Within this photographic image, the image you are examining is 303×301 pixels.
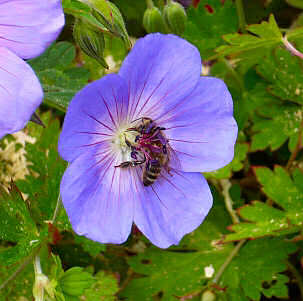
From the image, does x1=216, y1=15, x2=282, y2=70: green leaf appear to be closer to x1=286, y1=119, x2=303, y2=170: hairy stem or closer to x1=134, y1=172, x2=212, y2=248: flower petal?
x1=286, y1=119, x2=303, y2=170: hairy stem

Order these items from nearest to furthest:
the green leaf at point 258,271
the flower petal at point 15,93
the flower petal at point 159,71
A: the flower petal at point 15,93 < the flower petal at point 159,71 < the green leaf at point 258,271

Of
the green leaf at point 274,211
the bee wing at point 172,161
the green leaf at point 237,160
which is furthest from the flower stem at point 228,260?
the bee wing at point 172,161

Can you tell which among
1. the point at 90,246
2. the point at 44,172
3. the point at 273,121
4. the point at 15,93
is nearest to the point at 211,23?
the point at 273,121

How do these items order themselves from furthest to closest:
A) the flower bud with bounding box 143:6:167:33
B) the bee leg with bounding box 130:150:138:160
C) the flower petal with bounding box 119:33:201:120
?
the flower bud with bounding box 143:6:167:33, the bee leg with bounding box 130:150:138:160, the flower petal with bounding box 119:33:201:120

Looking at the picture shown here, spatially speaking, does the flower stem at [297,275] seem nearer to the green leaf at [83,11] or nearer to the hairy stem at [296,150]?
the hairy stem at [296,150]

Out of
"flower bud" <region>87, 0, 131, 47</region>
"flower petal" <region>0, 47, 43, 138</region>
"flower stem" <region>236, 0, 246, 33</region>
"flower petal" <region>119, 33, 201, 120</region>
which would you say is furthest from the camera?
"flower stem" <region>236, 0, 246, 33</region>

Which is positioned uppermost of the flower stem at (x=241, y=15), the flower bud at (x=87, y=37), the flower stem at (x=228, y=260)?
the flower bud at (x=87, y=37)

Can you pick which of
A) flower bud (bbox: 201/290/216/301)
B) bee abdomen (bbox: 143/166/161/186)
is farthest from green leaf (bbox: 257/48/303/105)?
bee abdomen (bbox: 143/166/161/186)
